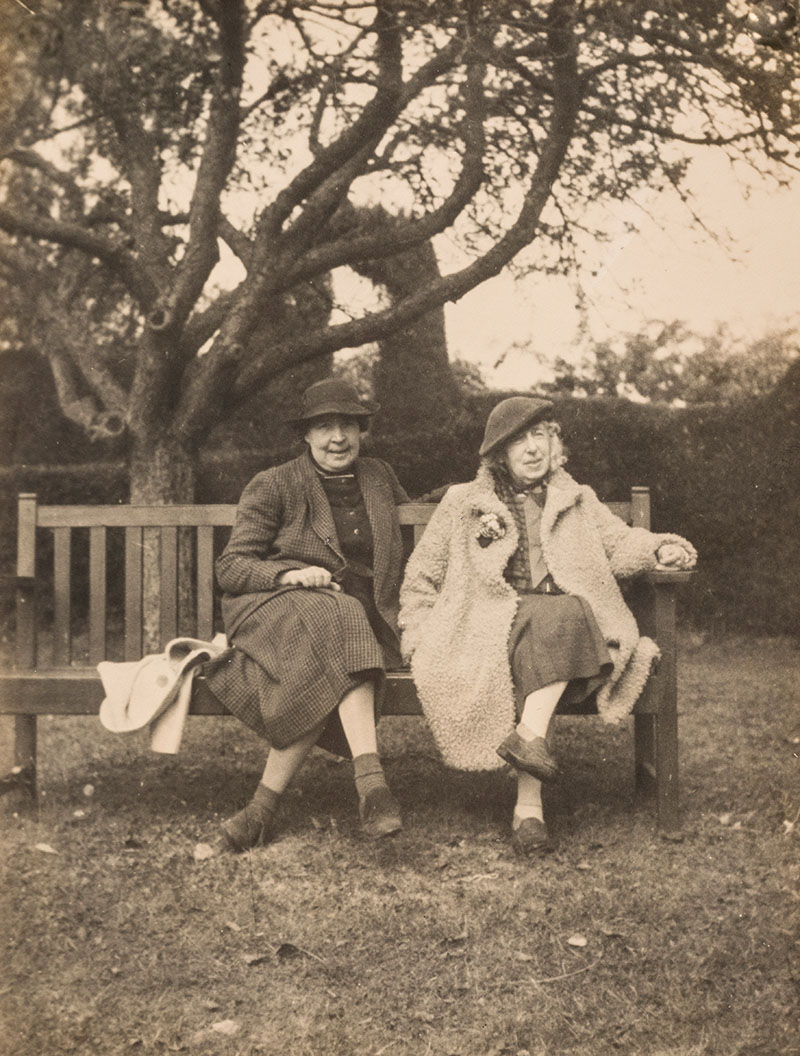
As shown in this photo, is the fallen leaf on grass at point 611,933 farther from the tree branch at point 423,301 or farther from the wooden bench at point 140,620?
the tree branch at point 423,301

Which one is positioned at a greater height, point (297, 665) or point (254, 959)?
point (297, 665)

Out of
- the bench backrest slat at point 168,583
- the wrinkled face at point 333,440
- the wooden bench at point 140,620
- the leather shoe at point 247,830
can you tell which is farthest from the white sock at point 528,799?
the bench backrest slat at point 168,583

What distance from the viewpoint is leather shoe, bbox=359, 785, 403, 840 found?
2998 mm

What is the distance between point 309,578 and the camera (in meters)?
3.46

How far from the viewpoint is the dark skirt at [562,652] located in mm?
3281

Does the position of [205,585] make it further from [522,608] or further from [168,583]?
[522,608]

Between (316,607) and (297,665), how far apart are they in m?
0.21

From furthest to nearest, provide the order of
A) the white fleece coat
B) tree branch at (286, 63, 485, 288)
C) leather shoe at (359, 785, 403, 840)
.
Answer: tree branch at (286, 63, 485, 288)
the white fleece coat
leather shoe at (359, 785, 403, 840)

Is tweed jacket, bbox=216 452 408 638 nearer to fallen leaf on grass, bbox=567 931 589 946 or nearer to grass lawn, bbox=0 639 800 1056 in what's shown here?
grass lawn, bbox=0 639 800 1056

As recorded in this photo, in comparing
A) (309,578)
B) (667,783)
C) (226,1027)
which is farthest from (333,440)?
(226,1027)

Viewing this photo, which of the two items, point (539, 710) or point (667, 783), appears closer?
point (539, 710)

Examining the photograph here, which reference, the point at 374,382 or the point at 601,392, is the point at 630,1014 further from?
the point at 374,382

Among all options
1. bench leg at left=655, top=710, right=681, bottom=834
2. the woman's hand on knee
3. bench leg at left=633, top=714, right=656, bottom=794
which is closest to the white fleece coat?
bench leg at left=655, top=710, right=681, bottom=834

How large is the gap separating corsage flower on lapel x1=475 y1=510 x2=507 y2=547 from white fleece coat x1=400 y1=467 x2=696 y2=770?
0.04 ft
